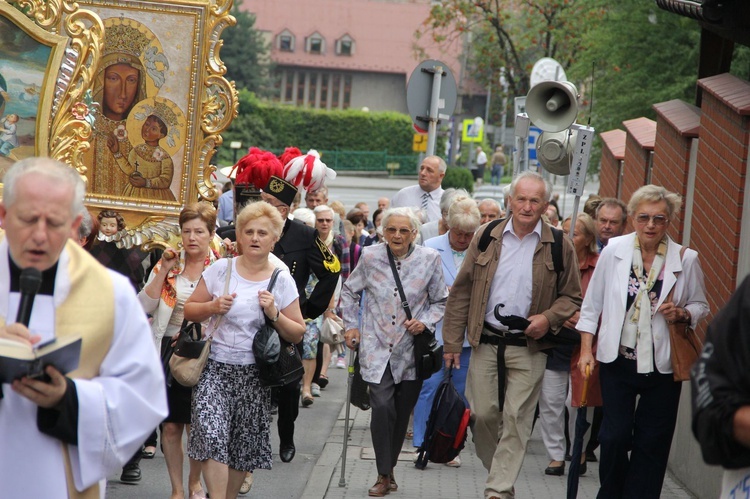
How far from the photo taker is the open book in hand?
341cm

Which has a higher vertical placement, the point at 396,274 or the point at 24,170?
the point at 24,170

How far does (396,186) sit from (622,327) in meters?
51.0

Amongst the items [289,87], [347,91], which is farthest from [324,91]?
[289,87]

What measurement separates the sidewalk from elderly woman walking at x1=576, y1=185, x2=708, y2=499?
1.48m

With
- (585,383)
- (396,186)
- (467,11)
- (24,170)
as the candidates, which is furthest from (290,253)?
(396,186)

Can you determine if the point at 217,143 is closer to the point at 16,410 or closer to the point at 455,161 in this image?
the point at 16,410

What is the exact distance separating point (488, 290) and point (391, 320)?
0.83 m

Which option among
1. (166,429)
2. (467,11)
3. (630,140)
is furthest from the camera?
(467,11)

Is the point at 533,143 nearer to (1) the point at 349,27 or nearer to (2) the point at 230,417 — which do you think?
(2) the point at 230,417

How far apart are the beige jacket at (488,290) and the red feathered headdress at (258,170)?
89.2 inches

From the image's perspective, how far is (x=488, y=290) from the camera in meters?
7.72

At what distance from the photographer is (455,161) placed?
6619cm

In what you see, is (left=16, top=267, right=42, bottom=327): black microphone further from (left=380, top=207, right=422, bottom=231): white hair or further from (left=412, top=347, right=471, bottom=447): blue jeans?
(left=412, top=347, right=471, bottom=447): blue jeans

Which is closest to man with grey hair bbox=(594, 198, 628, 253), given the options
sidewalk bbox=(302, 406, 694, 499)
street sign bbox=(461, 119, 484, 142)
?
sidewalk bbox=(302, 406, 694, 499)
